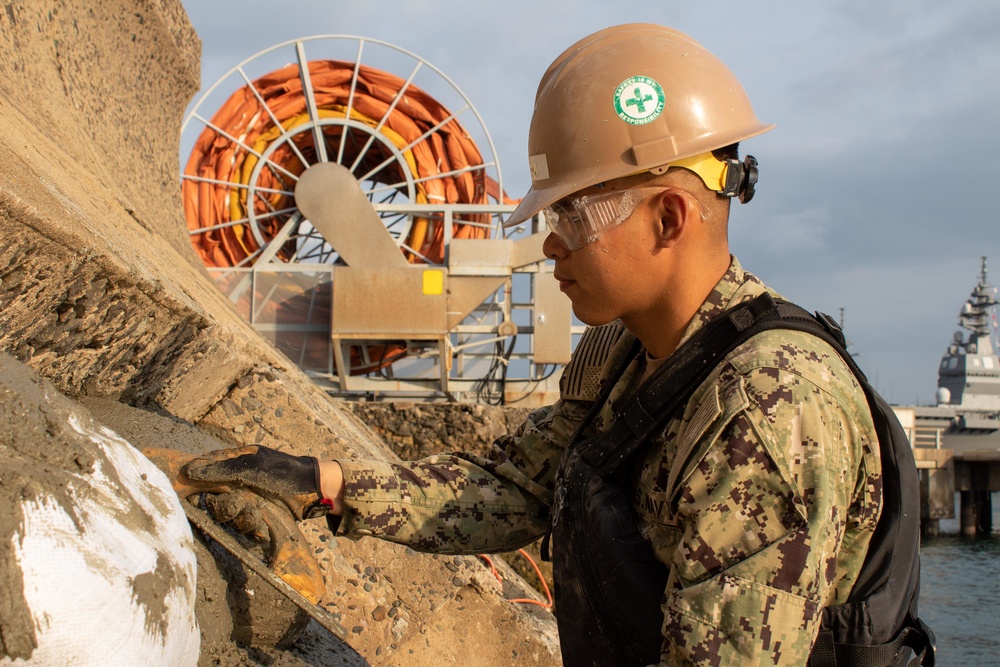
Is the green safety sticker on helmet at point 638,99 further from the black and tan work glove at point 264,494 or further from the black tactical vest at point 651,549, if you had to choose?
the black and tan work glove at point 264,494

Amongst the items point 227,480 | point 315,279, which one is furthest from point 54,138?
point 315,279

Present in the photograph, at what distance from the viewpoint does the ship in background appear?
87.0 feet

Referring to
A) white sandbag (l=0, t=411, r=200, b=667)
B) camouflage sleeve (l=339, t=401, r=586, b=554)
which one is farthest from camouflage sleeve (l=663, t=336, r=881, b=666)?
white sandbag (l=0, t=411, r=200, b=667)

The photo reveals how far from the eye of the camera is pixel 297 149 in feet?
41.6

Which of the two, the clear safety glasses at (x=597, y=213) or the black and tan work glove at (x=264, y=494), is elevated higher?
the clear safety glasses at (x=597, y=213)

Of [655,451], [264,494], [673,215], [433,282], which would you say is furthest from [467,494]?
[433,282]

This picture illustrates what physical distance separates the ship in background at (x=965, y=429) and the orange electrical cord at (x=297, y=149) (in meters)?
17.5

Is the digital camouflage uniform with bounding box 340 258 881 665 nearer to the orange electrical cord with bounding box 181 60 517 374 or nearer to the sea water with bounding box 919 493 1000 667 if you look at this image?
the sea water with bounding box 919 493 1000 667

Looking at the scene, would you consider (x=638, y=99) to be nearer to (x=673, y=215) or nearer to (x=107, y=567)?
(x=673, y=215)

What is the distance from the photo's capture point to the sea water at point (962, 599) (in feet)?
38.9

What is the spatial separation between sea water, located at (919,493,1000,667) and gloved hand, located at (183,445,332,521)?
906 cm

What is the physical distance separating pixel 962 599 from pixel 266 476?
54.6 feet

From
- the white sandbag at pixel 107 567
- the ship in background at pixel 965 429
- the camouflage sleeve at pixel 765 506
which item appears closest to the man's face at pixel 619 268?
the camouflage sleeve at pixel 765 506

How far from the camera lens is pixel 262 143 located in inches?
508
